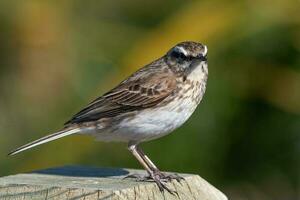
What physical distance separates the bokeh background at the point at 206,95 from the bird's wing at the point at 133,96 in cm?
167

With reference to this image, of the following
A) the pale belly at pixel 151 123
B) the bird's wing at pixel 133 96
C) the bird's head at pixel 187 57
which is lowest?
the pale belly at pixel 151 123

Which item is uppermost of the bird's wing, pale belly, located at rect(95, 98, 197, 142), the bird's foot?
the bird's wing

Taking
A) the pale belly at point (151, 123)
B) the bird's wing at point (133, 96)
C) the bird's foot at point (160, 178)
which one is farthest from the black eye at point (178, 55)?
the bird's foot at point (160, 178)

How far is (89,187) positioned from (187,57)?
251 cm

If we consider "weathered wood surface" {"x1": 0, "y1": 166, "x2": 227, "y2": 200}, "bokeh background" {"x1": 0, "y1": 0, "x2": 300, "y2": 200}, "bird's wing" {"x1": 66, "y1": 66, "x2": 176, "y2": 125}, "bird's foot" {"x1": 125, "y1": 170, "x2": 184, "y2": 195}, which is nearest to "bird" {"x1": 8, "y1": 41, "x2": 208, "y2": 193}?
"bird's wing" {"x1": 66, "y1": 66, "x2": 176, "y2": 125}

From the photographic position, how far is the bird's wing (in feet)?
23.0

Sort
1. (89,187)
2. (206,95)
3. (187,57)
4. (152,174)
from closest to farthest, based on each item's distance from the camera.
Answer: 1. (89,187)
2. (152,174)
3. (187,57)
4. (206,95)

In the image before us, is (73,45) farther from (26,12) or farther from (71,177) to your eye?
(71,177)

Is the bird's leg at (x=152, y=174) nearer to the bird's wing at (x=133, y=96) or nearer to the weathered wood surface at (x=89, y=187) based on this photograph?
the weathered wood surface at (x=89, y=187)

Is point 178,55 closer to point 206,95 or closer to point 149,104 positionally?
point 149,104

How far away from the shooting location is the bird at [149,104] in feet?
22.6

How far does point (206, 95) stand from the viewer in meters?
8.96

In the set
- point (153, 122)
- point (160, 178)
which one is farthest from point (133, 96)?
point (160, 178)

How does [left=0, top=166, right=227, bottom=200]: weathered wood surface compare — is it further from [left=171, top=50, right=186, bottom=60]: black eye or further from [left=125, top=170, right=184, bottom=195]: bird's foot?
[left=171, top=50, right=186, bottom=60]: black eye
